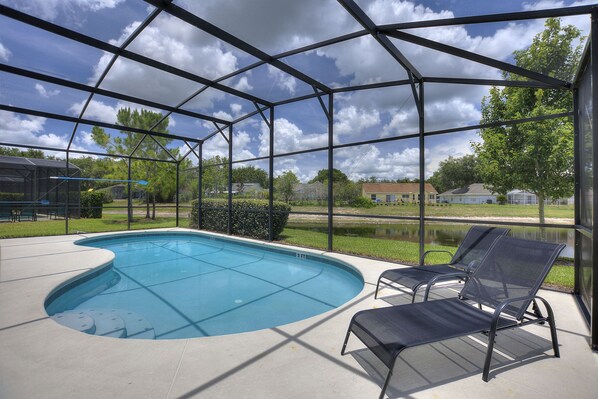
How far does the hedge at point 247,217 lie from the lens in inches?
369

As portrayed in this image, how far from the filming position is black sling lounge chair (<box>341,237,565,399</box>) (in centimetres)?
193

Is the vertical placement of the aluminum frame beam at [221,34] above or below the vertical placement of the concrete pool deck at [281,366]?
above

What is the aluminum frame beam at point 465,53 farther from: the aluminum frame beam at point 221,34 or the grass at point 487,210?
the grass at point 487,210

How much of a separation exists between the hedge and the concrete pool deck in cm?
628

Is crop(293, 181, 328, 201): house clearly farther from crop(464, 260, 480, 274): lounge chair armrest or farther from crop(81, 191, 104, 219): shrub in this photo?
crop(81, 191, 104, 219): shrub

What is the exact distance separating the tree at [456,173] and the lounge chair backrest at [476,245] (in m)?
3.65

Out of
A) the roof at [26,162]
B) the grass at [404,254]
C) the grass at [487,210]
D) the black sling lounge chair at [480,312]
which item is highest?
the roof at [26,162]

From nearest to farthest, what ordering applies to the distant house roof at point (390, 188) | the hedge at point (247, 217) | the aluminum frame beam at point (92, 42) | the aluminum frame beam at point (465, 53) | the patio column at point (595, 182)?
the patio column at point (595, 182) → the aluminum frame beam at point (465, 53) → the aluminum frame beam at point (92, 42) → the distant house roof at point (390, 188) → the hedge at point (247, 217)

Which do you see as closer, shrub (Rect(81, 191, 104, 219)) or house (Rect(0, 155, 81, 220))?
house (Rect(0, 155, 81, 220))

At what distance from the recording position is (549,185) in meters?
6.66

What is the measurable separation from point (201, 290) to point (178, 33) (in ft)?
14.8

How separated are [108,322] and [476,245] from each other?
516 centimetres

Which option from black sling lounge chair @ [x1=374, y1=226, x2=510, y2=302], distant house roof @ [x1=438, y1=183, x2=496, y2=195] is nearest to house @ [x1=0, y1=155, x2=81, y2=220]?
black sling lounge chair @ [x1=374, y1=226, x2=510, y2=302]

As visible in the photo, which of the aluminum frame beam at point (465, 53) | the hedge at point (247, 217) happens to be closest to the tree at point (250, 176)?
the hedge at point (247, 217)
